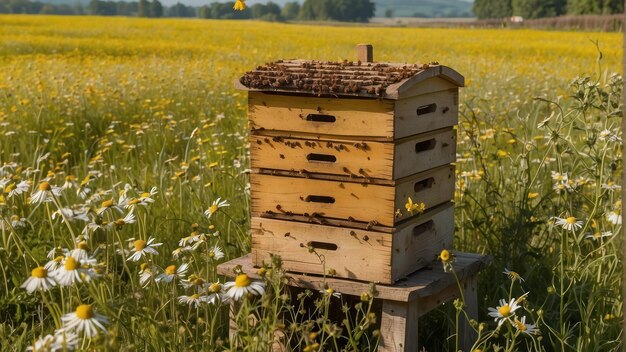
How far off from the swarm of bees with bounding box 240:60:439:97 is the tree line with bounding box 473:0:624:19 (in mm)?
42596

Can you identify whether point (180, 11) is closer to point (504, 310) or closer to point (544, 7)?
point (544, 7)

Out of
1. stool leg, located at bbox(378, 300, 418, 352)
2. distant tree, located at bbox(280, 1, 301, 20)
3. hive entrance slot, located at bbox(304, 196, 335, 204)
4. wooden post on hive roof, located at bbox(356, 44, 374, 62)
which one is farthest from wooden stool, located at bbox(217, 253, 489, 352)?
→ distant tree, located at bbox(280, 1, 301, 20)

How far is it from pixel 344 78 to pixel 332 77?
34 millimetres

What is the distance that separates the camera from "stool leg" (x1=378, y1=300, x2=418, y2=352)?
99.5 inches

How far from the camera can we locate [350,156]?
2.58m

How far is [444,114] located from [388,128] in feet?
1.22

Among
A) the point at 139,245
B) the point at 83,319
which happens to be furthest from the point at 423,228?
the point at 83,319

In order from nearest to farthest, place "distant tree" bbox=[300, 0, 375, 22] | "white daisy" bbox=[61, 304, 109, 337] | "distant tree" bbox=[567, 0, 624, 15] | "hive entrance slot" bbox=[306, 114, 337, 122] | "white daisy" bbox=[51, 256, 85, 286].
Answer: "white daisy" bbox=[61, 304, 109, 337], "white daisy" bbox=[51, 256, 85, 286], "hive entrance slot" bbox=[306, 114, 337, 122], "distant tree" bbox=[567, 0, 624, 15], "distant tree" bbox=[300, 0, 375, 22]

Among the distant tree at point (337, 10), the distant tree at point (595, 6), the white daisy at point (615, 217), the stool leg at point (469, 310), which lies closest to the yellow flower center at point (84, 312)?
the stool leg at point (469, 310)

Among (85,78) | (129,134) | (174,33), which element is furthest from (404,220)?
(174,33)

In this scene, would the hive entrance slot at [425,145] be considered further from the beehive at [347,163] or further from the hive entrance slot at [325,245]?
the hive entrance slot at [325,245]

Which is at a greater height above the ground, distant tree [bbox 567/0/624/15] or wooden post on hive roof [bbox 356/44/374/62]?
wooden post on hive roof [bbox 356/44/374/62]

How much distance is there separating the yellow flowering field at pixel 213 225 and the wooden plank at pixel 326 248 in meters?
0.11

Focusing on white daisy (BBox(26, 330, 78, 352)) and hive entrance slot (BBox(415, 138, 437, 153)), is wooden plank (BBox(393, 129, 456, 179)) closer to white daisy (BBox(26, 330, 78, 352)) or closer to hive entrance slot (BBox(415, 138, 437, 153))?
hive entrance slot (BBox(415, 138, 437, 153))
